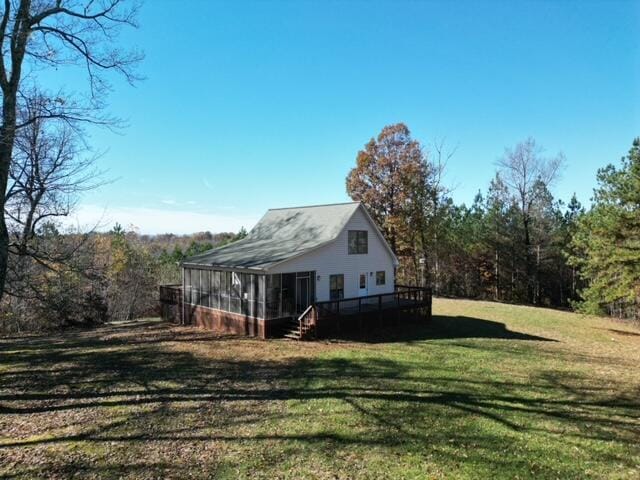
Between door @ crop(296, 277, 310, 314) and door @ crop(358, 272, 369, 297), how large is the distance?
10.9 ft

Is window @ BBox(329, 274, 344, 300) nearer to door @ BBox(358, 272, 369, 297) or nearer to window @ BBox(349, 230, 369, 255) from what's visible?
door @ BBox(358, 272, 369, 297)

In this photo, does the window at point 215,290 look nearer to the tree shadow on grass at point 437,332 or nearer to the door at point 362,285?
the tree shadow on grass at point 437,332

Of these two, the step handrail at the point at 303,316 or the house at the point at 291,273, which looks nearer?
the step handrail at the point at 303,316

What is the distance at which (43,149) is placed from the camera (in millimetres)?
Result: 10656

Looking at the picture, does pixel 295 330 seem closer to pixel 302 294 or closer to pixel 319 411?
pixel 302 294

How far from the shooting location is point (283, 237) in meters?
20.5

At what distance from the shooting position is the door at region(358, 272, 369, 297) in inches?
784

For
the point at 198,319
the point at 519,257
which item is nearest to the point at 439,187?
the point at 519,257

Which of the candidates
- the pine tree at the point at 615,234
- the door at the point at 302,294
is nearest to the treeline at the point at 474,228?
the pine tree at the point at 615,234

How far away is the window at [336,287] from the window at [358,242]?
1.45 m

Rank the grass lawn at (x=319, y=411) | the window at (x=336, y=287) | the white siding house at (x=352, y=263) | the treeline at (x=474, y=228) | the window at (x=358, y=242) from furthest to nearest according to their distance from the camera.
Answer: the treeline at (x=474, y=228)
the window at (x=358, y=242)
the window at (x=336, y=287)
the white siding house at (x=352, y=263)
the grass lawn at (x=319, y=411)

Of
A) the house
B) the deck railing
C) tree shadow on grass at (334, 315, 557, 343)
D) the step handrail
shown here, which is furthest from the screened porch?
tree shadow on grass at (334, 315, 557, 343)

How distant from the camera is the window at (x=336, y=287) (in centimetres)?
1847

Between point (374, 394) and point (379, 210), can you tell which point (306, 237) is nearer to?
point (374, 394)
